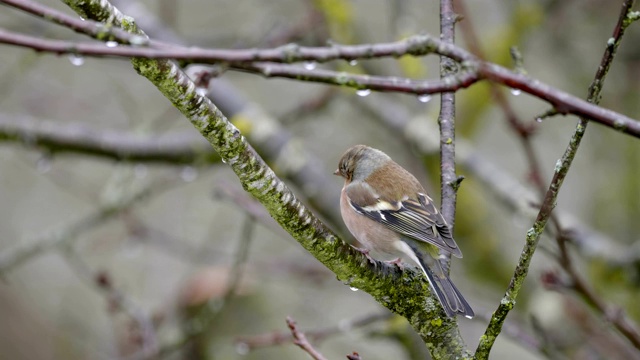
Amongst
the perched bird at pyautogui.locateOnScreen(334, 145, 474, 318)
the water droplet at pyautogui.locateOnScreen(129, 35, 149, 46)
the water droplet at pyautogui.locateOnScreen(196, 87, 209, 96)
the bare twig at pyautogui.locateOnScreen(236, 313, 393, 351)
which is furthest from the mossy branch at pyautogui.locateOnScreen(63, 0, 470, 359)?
the bare twig at pyautogui.locateOnScreen(236, 313, 393, 351)

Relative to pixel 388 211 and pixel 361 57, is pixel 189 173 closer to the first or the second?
pixel 388 211

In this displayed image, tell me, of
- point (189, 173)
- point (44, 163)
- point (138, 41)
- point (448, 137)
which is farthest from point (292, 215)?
point (44, 163)

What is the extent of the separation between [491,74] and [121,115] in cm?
683

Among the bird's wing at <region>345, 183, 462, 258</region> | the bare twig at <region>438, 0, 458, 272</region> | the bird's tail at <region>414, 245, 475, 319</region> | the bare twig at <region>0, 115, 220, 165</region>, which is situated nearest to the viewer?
the bird's tail at <region>414, 245, 475, 319</region>

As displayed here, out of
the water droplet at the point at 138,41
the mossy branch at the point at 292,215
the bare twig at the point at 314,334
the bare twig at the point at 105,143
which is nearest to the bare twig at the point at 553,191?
the mossy branch at the point at 292,215

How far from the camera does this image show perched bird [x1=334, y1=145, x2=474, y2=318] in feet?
10.4

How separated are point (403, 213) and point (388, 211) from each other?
10 centimetres

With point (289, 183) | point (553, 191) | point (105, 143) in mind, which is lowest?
point (553, 191)

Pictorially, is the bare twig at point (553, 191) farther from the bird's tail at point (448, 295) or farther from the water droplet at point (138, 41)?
the water droplet at point (138, 41)

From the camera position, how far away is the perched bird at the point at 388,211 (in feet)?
10.4

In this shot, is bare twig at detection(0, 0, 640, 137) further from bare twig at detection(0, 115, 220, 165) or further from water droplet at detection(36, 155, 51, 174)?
water droplet at detection(36, 155, 51, 174)

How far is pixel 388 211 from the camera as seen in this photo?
11.5ft

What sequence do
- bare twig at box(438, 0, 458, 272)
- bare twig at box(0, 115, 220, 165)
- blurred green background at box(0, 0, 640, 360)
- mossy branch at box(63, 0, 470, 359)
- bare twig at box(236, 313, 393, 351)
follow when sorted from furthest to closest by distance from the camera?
blurred green background at box(0, 0, 640, 360), bare twig at box(0, 115, 220, 165), bare twig at box(236, 313, 393, 351), bare twig at box(438, 0, 458, 272), mossy branch at box(63, 0, 470, 359)

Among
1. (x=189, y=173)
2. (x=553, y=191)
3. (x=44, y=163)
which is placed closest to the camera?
(x=553, y=191)
